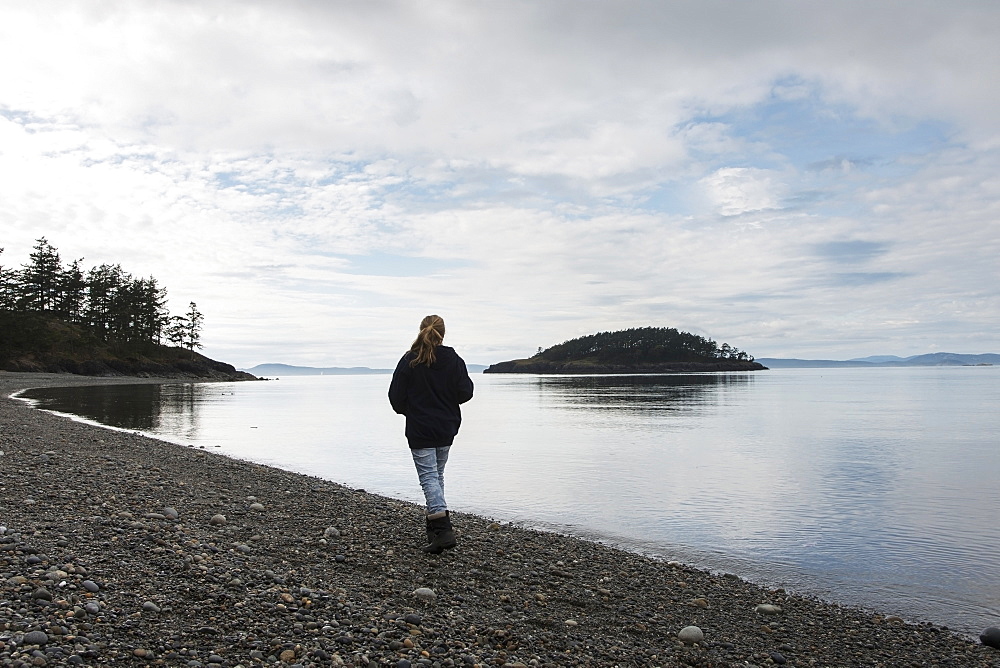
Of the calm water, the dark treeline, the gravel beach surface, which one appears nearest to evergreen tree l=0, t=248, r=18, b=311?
the dark treeline

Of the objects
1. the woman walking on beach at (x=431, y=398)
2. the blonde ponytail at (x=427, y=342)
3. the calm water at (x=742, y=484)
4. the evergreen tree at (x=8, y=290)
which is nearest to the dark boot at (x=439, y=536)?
the woman walking on beach at (x=431, y=398)

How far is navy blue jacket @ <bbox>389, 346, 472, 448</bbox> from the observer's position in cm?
977

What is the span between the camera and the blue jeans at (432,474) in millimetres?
9656

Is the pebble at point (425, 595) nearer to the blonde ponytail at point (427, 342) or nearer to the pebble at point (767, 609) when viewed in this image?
the blonde ponytail at point (427, 342)

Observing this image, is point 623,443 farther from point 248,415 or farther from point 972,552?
point 248,415

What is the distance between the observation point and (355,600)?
711cm

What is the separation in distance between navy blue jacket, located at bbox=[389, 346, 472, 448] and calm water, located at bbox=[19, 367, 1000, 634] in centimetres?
470

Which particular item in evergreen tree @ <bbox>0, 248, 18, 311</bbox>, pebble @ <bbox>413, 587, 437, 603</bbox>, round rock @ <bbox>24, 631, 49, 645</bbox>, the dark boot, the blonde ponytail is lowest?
pebble @ <bbox>413, 587, 437, 603</bbox>

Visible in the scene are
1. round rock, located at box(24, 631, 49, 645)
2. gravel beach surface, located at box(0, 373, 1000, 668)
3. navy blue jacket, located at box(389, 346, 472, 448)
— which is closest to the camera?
round rock, located at box(24, 631, 49, 645)

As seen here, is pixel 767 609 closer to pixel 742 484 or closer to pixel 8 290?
pixel 742 484

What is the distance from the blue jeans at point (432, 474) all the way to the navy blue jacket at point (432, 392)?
5.4 inches

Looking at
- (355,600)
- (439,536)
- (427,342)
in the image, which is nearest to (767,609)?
(439,536)

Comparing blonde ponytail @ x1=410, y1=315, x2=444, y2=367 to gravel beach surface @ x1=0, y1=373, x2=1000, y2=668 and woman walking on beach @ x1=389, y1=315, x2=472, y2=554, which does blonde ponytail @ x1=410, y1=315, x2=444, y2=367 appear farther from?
gravel beach surface @ x1=0, y1=373, x2=1000, y2=668

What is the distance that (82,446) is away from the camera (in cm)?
1895
